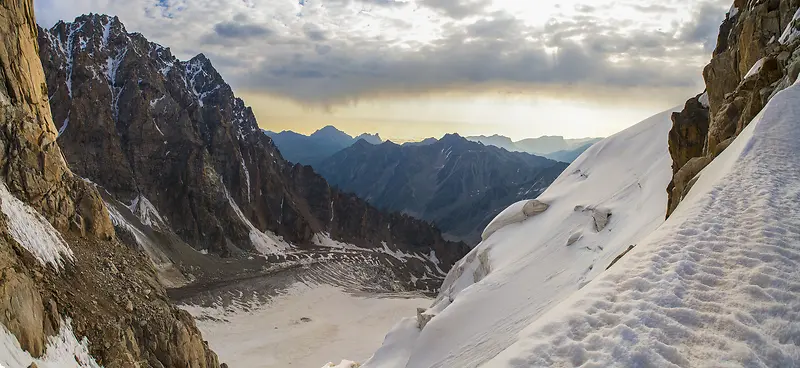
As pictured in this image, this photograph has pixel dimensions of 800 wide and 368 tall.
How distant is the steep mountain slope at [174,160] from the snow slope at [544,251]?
58484mm

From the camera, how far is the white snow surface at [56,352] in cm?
1330

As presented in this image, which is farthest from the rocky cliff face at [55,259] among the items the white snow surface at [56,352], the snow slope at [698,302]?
the snow slope at [698,302]

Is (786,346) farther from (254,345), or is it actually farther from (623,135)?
(254,345)

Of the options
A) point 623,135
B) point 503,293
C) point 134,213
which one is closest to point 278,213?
point 134,213

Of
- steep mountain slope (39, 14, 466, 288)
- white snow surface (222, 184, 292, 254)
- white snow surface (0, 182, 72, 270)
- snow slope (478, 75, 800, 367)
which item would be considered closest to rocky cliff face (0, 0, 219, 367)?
white snow surface (0, 182, 72, 270)

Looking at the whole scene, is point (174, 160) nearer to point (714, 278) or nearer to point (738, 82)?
point (738, 82)

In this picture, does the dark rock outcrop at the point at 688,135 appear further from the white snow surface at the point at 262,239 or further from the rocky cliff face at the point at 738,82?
the white snow surface at the point at 262,239

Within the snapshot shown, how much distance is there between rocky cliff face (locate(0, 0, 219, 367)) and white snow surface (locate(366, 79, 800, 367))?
1593 cm

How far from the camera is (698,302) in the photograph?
19.0 feet

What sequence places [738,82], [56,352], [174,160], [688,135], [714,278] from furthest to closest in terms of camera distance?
[174,160] < [688,135] < [738,82] < [56,352] < [714,278]

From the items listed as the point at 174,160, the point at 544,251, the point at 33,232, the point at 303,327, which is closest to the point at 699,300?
the point at 544,251

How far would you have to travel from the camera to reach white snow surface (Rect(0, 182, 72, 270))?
63.0 ft

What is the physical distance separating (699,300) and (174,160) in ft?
351

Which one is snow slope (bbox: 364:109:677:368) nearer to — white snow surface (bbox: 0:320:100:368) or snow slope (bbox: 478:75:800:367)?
snow slope (bbox: 478:75:800:367)
